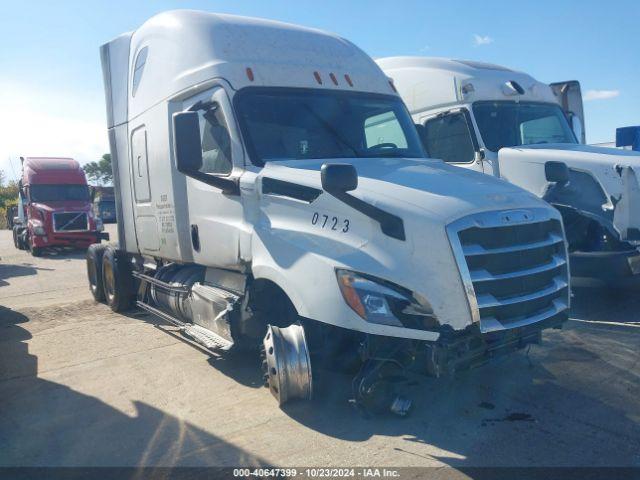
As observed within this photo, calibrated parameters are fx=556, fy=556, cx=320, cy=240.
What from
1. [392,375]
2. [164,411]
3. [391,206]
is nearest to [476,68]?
[391,206]

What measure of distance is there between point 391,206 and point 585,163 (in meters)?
4.21

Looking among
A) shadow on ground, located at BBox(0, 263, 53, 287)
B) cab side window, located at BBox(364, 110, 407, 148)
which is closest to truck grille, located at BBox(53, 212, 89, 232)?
shadow on ground, located at BBox(0, 263, 53, 287)

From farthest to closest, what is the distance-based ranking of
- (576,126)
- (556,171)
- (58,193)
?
(58,193), (576,126), (556,171)

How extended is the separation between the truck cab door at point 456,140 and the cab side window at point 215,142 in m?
3.46

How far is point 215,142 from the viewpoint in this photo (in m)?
5.19

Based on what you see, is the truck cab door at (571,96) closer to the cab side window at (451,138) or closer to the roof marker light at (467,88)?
the roof marker light at (467,88)

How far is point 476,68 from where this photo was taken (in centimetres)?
843

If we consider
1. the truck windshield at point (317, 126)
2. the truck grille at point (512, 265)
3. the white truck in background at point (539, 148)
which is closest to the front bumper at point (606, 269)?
the white truck in background at point (539, 148)

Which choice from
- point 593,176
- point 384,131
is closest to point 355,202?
point 384,131

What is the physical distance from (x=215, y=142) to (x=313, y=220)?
5.20 ft

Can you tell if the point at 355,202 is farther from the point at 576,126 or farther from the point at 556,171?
the point at 576,126

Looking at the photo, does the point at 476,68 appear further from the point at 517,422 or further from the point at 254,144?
the point at 517,422

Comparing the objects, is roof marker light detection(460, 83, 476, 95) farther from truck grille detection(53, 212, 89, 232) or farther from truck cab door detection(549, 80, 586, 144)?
truck grille detection(53, 212, 89, 232)

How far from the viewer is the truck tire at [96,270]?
9.13m
